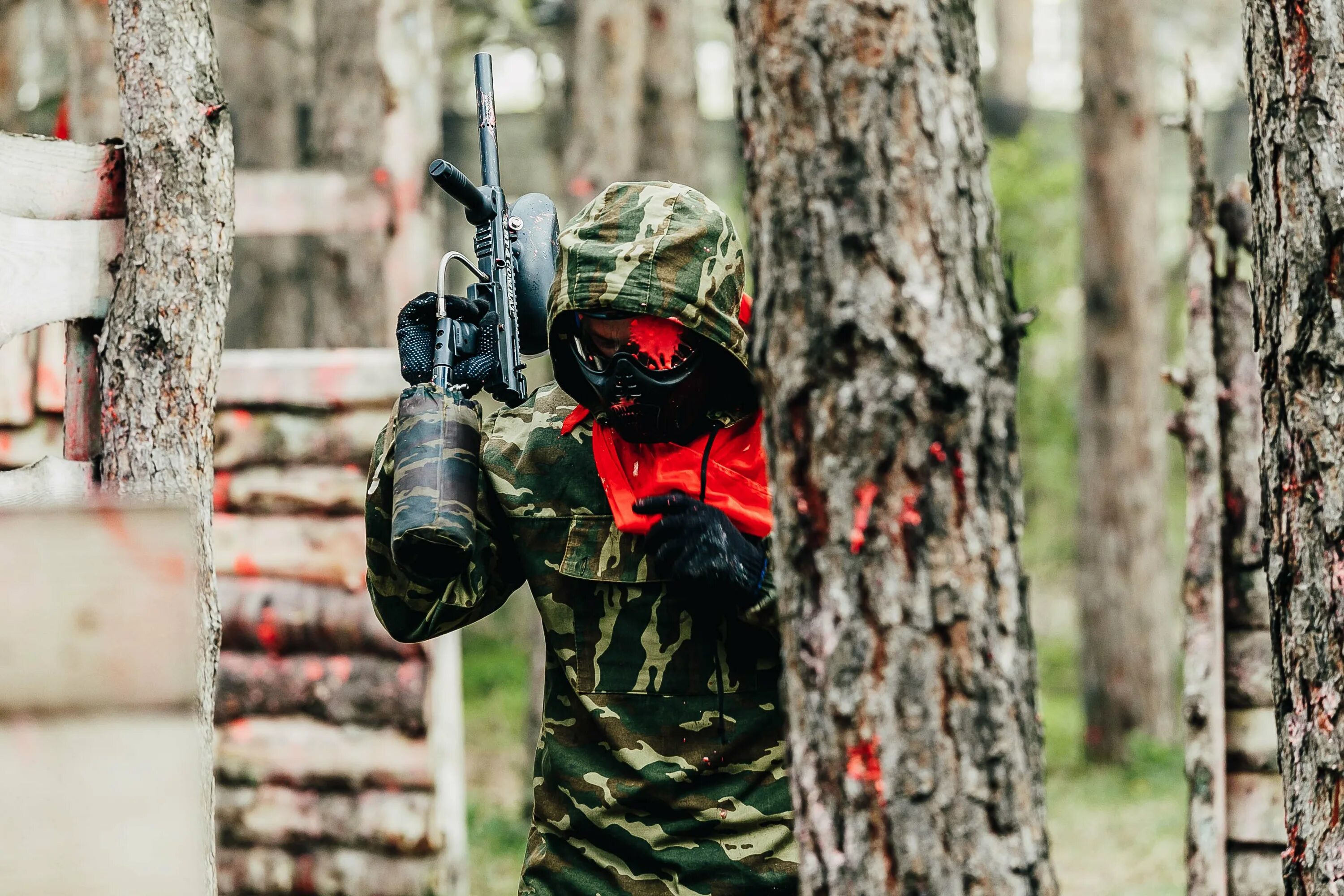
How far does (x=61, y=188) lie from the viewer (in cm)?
270

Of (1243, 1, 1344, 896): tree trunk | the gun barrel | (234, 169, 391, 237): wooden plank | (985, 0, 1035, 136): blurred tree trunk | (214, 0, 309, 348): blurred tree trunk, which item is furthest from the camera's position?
(985, 0, 1035, 136): blurred tree trunk

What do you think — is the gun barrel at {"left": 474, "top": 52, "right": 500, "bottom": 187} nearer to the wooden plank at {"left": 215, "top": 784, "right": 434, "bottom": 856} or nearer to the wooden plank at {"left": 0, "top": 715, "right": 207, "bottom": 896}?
the wooden plank at {"left": 0, "top": 715, "right": 207, "bottom": 896}

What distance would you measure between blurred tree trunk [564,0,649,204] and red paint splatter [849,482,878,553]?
5.32 meters

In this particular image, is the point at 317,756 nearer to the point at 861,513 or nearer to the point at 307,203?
the point at 307,203

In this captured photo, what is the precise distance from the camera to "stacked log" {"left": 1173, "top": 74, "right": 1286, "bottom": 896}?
4.12 m

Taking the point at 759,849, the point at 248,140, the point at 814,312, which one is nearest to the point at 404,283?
the point at 759,849

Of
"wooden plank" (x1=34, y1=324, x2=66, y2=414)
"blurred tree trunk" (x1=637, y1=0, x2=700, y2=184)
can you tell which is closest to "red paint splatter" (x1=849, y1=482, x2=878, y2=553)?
"wooden plank" (x1=34, y1=324, x2=66, y2=414)

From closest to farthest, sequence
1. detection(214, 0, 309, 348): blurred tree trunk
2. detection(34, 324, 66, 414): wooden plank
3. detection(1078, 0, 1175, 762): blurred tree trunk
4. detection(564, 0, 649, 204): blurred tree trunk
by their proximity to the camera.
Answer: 1. detection(34, 324, 66, 414): wooden plank
2. detection(564, 0, 649, 204): blurred tree trunk
3. detection(1078, 0, 1175, 762): blurred tree trunk
4. detection(214, 0, 309, 348): blurred tree trunk

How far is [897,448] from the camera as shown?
181 cm

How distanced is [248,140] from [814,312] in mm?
9721

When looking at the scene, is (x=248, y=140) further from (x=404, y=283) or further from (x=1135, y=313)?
(x=1135, y=313)

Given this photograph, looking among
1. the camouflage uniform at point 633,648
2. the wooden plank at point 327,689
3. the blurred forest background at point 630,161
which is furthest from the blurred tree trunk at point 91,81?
the camouflage uniform at point 633,648

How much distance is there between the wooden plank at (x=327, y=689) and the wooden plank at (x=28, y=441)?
3.06 feet

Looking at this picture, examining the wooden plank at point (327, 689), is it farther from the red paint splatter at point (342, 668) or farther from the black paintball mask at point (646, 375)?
the black paintball mask at point (646, 375)
